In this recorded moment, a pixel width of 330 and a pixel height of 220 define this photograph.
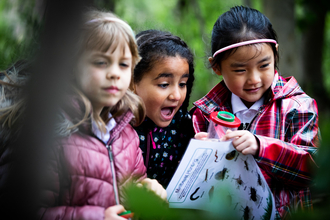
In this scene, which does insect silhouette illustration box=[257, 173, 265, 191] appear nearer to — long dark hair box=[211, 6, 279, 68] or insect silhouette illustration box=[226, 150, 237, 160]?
insect silhouette illustration box=[226, 150, 237, 160]

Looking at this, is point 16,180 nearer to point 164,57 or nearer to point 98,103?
point 98,103

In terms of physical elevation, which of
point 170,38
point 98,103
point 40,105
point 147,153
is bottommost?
point 147,153

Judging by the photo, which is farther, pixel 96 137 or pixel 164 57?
pixel 164 57

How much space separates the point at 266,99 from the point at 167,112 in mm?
614

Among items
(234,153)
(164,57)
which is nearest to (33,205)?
(234,153)

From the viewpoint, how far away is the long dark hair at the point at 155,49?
1.71 meters

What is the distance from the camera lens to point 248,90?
177 cm

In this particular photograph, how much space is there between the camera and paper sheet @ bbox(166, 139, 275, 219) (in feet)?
4.20

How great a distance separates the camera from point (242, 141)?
1.37 meters

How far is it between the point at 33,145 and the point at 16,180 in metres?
0.05

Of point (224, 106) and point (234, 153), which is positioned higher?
point (224, 106)

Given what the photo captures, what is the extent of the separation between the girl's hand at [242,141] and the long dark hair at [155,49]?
1.96 ft

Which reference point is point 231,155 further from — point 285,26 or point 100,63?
point 285,26

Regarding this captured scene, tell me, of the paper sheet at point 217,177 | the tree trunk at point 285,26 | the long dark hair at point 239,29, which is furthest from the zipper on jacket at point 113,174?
the tree trunk at point 285,26
